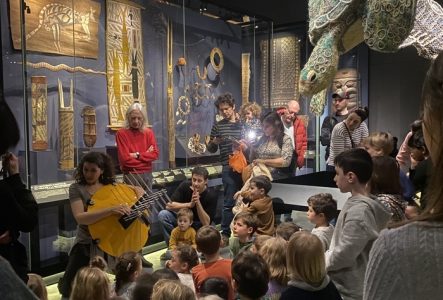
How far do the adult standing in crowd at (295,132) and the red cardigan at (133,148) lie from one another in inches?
63.5

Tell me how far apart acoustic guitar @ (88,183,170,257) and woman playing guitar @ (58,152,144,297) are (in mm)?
45

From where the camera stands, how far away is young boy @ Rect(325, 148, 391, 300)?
2238 mm

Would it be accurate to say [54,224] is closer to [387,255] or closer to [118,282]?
[118,282]

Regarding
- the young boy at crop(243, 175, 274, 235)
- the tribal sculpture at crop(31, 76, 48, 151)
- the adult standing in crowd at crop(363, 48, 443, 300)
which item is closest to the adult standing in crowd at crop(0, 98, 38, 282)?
the tribal sculpture at crop(31, 76, 48, 151)

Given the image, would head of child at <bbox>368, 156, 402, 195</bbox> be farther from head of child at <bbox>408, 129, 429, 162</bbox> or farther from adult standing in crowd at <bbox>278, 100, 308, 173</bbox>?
adult standing in crowd at <bbox>278, 100, 308, 173</bbox>

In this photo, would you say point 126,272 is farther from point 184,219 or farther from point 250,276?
point 184,219

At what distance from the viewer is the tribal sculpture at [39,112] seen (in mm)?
4219

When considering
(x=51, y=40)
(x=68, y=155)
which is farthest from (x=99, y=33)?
(x=68, y=155)

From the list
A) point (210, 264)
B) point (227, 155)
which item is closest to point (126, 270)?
point (210, 264)

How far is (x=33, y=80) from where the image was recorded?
4.22m

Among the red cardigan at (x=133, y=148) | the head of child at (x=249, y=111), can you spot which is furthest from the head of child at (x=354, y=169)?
the head of child at (x=249, y=111)

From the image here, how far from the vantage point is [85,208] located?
3.46 meters

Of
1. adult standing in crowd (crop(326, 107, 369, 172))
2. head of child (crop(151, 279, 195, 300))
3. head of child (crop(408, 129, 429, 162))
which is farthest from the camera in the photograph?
adult standing in crowd (crop(326, 107, 369, 172))

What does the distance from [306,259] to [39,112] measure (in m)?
3.13
